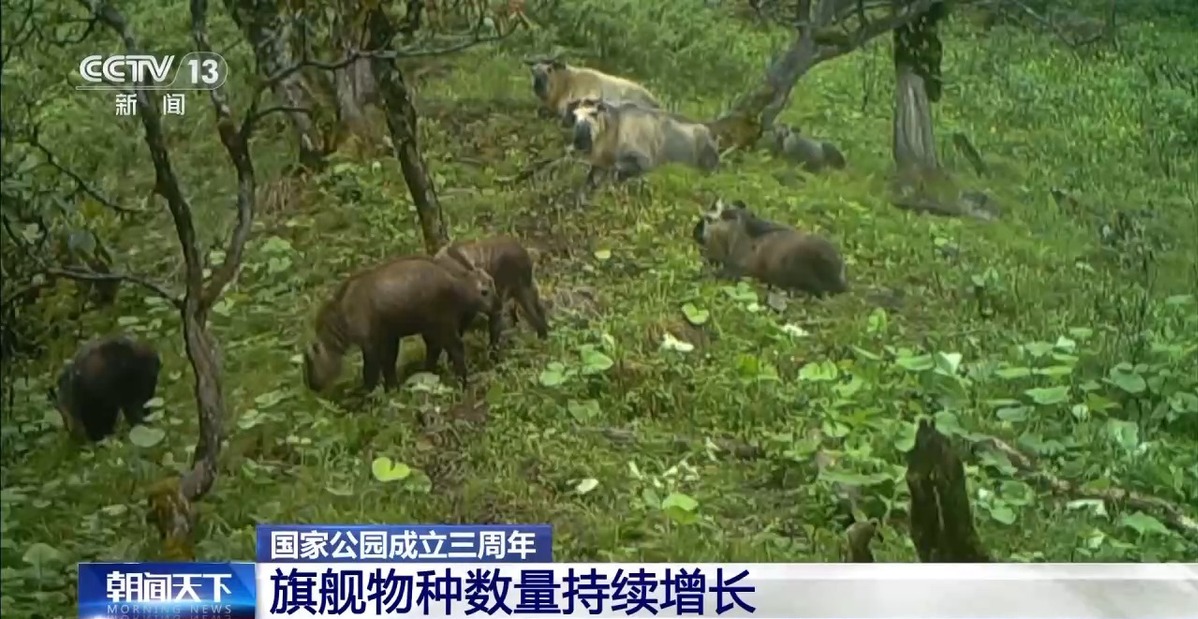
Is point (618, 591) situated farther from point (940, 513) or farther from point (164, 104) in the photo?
point (164, 104)

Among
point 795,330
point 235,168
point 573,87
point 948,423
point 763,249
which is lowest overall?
point 948,423

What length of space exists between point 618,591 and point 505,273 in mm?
435

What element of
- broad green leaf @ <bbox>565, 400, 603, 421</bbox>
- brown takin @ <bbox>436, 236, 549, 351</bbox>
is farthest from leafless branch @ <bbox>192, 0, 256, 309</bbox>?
broad green leaf @ <bbox>565, 400, 603, 421</bbox>

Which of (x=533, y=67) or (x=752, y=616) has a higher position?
(x=533, y=67)

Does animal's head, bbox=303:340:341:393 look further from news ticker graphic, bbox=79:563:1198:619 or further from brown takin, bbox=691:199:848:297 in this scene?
brown takin, bbox=691:199:848:297

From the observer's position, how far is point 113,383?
5.34 feet

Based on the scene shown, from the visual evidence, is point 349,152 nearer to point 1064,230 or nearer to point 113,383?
point 113,383

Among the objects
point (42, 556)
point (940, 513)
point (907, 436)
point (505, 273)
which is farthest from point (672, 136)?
point (42, 556)

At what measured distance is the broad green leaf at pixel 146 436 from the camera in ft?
5.40

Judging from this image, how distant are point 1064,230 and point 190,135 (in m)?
1.15

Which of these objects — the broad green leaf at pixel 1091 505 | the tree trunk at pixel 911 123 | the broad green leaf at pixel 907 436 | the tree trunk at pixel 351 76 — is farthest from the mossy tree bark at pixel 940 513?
the tree trunk at pixel 351 76

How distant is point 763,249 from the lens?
1666mm

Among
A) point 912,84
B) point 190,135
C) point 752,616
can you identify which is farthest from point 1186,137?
point 190,135

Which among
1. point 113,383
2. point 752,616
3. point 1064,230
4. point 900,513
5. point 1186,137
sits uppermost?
point 1186,137
